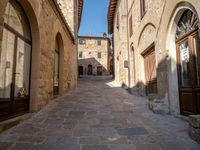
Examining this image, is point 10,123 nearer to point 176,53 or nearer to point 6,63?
point 6,63

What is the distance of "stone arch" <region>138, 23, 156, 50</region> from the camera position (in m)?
6.82

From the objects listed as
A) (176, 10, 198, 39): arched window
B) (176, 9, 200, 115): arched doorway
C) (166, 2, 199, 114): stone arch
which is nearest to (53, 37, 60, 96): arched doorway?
(166, 2, 199, 114): stone arch

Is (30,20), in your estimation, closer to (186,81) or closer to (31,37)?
(31,37)

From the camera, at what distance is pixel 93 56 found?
110 feet

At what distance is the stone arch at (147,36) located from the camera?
6818mm

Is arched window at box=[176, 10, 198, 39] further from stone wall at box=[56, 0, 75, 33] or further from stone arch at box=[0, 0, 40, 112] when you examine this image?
stone wall at box=[56, 0, 75, 33]

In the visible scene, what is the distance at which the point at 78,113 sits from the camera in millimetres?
5297

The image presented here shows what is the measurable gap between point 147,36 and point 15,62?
5.40 meters

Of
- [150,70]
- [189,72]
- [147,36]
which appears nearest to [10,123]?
[189,72]

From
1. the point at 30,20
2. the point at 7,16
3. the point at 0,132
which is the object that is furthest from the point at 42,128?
the point at 30,20

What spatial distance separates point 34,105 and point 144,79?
5.52 metres

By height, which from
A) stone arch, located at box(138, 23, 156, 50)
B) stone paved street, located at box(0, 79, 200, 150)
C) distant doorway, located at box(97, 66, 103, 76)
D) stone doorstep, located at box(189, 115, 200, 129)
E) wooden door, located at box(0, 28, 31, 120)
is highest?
distant doorway, located at box(97, 66, 103, 76)

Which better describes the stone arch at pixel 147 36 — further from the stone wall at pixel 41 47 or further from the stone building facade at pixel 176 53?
the stone wall at pixel 41 47

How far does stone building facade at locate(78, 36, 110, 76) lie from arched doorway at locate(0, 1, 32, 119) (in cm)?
2793
